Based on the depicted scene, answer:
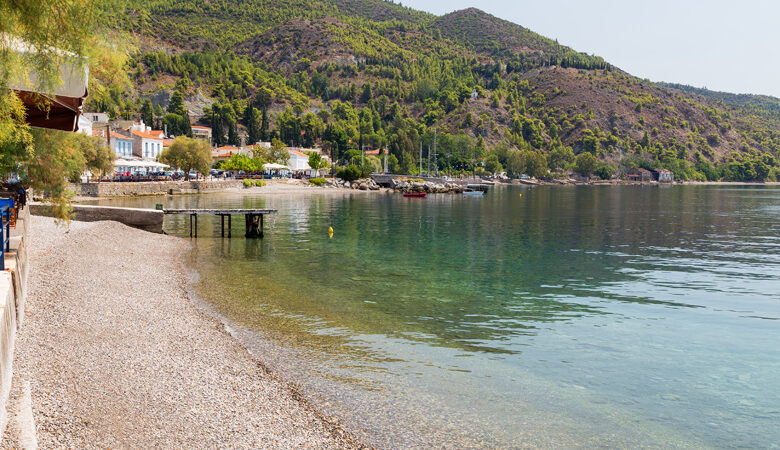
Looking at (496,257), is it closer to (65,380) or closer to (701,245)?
(701,245)

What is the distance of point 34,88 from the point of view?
27.8 feet

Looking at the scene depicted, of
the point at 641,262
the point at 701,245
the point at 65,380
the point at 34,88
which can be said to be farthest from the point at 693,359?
the point at 701,245

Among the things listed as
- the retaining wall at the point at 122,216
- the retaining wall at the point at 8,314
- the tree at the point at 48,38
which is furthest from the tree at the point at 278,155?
the tree at the point at 48,38

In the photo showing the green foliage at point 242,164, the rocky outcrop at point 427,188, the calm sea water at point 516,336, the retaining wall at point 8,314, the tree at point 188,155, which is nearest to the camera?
the retaining wall at point 8,314

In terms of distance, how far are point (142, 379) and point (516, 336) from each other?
10438 millimetres

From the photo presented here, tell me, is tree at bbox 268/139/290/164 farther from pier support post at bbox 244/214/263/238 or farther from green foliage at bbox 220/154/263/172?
pier support post at bbox 244/214/263/238

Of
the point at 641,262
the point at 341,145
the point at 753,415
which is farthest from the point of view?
the point at 341,145

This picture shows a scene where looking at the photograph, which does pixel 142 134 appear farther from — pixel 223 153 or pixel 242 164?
pixel 223 153

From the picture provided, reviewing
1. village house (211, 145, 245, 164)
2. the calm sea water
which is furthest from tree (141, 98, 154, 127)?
the calm sea water

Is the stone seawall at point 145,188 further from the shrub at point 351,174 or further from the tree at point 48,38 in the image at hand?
the tree at point 48,38

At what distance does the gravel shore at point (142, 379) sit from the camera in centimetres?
922

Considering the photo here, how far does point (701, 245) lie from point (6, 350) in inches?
1649

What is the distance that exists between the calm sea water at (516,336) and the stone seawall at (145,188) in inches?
1748

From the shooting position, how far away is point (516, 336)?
17359 mm
